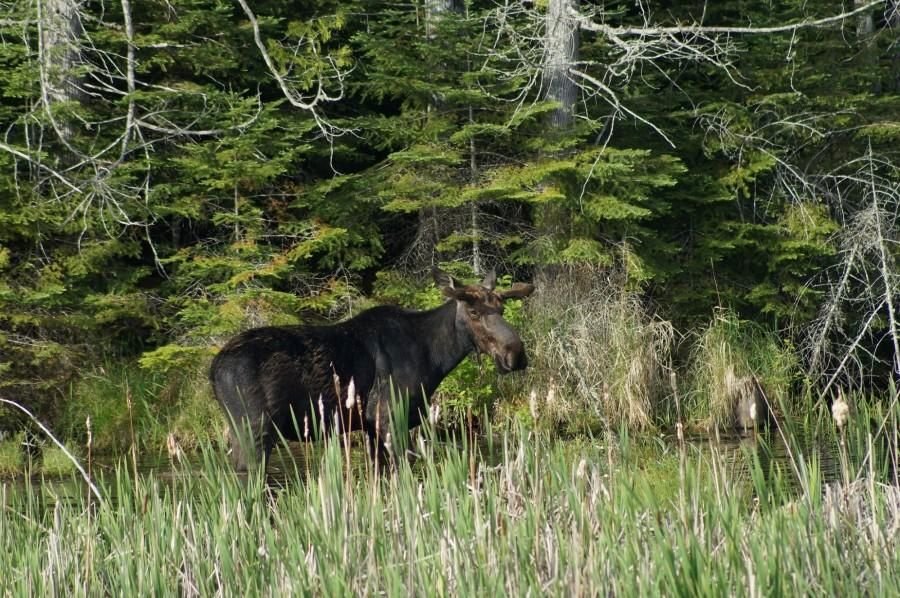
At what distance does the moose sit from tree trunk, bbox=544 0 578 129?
204 inches

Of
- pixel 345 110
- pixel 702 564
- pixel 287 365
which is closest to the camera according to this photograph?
pixel 702 564

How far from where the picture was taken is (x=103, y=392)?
14539mm

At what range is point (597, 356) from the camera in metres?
14.7

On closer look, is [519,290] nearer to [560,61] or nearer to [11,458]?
[11,458]

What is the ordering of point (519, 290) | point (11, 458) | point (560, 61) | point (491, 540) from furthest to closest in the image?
point (560, 61), point (11, 458), point (519, 290), point (491, 540)

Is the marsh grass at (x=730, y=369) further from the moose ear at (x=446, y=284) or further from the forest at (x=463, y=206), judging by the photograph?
the moose ear at (x=446, y=284)

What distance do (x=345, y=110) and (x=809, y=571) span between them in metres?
13.7

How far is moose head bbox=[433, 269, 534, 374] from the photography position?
10.3m

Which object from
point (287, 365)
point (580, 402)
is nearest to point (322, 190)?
point (580, 402)

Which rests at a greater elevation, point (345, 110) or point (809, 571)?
point (345, 110)

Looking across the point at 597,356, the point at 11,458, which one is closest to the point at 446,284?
the point at 597,356

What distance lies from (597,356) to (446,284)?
13.5 feet

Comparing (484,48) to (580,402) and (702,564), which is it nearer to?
(580,402)

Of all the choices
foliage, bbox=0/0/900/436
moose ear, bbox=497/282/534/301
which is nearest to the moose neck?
moose ear, bbox=497/282/534/301
